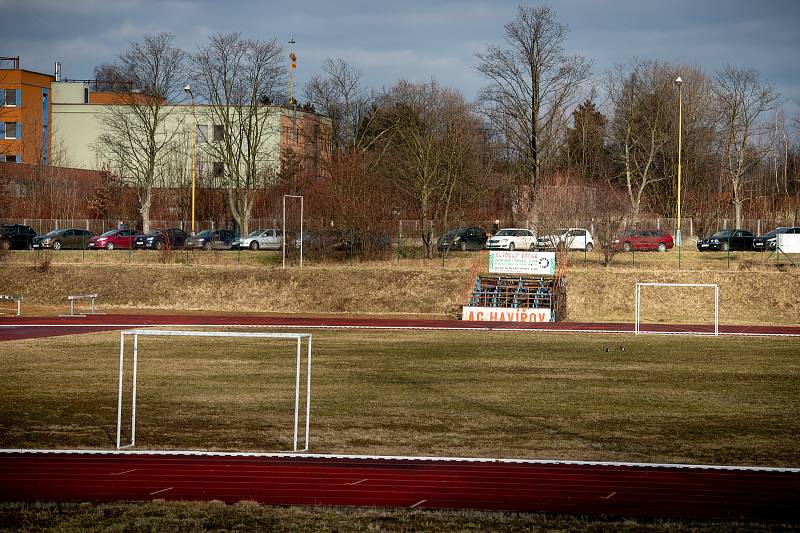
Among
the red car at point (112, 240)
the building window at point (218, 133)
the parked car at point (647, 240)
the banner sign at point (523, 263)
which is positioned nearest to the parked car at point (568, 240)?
the parked car at point (647, 240)

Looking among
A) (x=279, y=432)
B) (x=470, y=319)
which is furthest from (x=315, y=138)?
(x=279, y=432)

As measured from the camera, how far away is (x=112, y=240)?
64375mm

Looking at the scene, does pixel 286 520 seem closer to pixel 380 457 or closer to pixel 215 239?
pixel 380 457

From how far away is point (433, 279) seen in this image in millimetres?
48094

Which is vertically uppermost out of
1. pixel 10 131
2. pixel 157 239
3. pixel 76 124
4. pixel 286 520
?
pixel 76 124

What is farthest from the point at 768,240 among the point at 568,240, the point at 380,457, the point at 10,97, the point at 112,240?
the point at 10,97

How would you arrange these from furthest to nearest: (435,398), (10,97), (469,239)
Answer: (10,97) < (469,239) < (435,398)

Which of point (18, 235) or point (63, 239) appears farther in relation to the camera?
point (18, 235)

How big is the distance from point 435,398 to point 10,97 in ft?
270

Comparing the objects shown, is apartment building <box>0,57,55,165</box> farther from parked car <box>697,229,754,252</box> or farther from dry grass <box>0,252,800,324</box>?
parked car <box>697,229,754,252</box>

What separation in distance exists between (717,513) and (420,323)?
95.5ft

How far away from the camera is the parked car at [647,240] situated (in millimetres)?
59447

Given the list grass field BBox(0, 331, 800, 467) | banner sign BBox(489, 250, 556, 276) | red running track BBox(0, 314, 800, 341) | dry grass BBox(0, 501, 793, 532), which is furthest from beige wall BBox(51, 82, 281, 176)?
dry grass BBox(0, 501, 793, 532)

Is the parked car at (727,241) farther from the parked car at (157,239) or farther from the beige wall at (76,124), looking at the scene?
the beige wall at (76,124)
